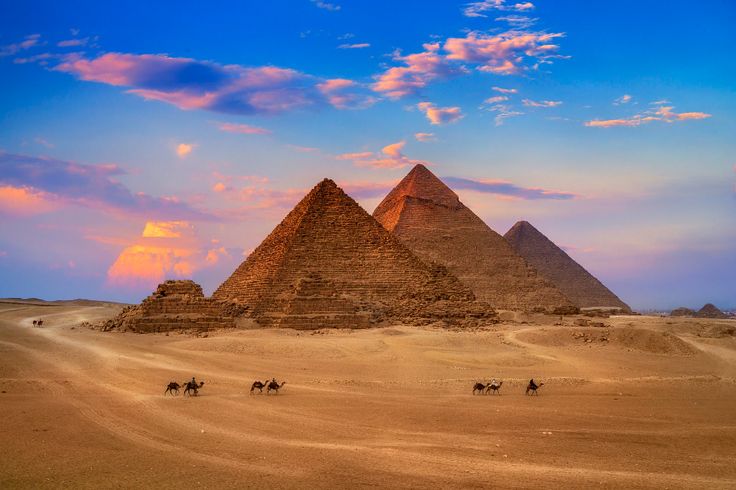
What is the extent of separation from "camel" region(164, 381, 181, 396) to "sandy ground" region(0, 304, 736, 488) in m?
0.24

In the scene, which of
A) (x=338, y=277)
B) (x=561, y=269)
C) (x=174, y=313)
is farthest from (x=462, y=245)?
(x=174, y=313)

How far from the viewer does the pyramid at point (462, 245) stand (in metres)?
65.6

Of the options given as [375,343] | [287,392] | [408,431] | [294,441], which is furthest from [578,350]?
[294,441]

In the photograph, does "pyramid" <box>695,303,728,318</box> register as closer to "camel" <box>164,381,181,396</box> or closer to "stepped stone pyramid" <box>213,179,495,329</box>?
"stepped stone pyramid" <box>213,179,495,329</box>

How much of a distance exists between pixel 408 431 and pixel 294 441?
2.02m

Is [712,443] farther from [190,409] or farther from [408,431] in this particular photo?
[190,409]

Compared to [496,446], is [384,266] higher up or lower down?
higher up

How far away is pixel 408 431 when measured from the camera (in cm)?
1129

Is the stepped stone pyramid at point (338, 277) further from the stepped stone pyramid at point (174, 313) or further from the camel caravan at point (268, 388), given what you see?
the camel caravan at point (268, 388)

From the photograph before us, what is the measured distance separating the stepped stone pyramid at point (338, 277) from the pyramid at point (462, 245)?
1865 cm

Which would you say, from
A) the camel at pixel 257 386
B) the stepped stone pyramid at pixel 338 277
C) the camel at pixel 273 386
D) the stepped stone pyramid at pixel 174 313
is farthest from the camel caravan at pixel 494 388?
the stepped stone pyramid at pixel 174 313

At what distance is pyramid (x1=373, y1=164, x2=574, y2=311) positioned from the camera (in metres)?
65.6

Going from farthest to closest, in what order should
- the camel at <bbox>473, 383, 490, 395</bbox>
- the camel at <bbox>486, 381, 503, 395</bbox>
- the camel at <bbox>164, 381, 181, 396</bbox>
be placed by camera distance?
the camel at <bbox>486, 381, 503, 395</bbox> → the camel at <bbox>473, 383, 490, 395</bbox> → the camel at <bbox>164, 381, 181, 396</bbox>

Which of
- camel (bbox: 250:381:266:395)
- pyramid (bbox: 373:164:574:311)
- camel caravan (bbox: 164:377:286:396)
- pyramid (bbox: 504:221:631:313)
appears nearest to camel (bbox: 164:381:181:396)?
camel caravan (bbox: 164:377:286:396)
